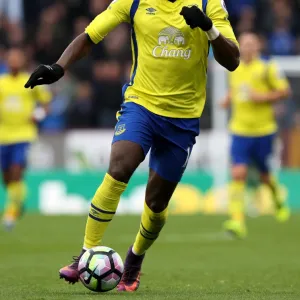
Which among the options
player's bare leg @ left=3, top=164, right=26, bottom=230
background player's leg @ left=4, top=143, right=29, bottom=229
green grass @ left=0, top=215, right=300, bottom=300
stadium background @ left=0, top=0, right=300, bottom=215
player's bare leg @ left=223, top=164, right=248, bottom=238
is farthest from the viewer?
stadium background @ left=0, top=0, right=300, bottom=215

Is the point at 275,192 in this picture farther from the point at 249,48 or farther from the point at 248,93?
the point at 249,48

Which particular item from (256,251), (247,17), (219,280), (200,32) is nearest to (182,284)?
(219,280)

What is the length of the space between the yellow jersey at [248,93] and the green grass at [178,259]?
1551 mm

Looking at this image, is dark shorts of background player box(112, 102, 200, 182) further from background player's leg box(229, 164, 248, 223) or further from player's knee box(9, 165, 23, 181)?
player's knee box(9, 165, 23, 181)

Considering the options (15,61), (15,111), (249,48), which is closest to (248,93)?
(249,48)

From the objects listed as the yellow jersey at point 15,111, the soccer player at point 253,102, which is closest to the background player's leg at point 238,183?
the soccer player at point 253,102

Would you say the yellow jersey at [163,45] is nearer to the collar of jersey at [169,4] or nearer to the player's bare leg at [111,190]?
the collar of jersey at [169,4]

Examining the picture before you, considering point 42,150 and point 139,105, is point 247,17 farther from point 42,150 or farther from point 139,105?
point 139,105

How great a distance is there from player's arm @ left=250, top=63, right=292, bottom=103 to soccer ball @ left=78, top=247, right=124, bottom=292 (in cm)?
780

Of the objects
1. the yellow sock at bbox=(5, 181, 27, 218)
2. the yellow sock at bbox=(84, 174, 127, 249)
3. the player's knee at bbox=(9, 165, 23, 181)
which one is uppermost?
the yellow sock at bbox=(84, 174, 127, 249)

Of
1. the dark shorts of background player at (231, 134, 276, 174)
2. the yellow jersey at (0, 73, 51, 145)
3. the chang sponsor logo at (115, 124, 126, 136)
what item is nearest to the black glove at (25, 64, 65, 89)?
the chang sponsor logo at (115, 124, 126, 136)

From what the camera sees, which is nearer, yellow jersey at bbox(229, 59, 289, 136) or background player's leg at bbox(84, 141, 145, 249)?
background player's leg at bbox(84, 141, 145, 249)

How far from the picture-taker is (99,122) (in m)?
20.9

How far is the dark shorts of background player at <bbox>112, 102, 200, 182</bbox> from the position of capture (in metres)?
7.31
